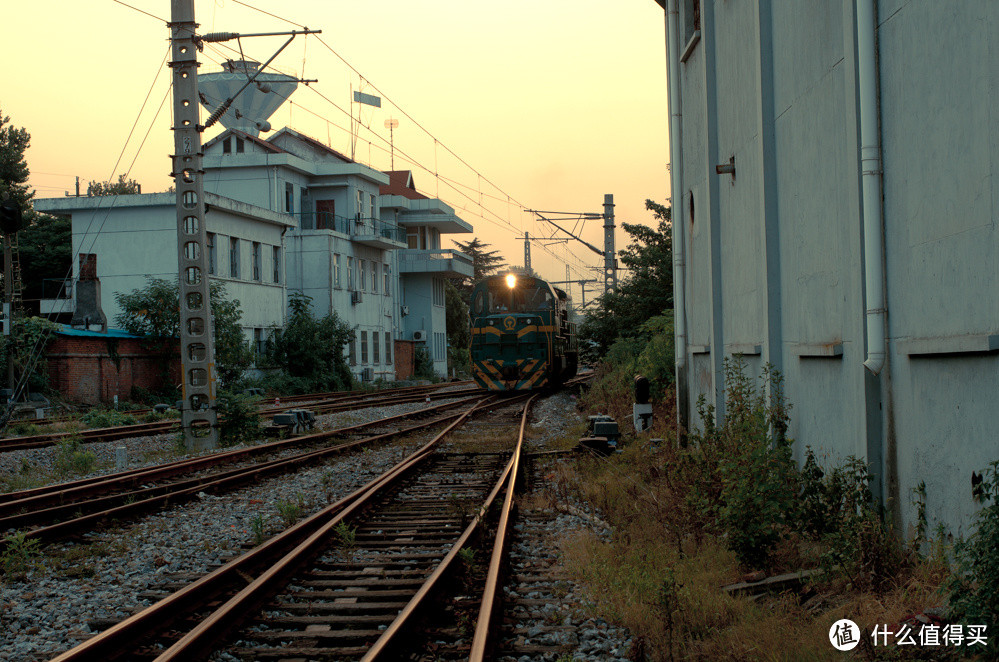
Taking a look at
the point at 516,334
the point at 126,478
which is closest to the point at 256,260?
the point at 516,334

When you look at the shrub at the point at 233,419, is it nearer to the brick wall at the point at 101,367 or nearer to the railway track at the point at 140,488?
the railway track at the point at 140,488

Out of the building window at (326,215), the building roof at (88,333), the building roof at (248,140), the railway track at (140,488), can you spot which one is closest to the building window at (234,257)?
the building roof at (88,333)

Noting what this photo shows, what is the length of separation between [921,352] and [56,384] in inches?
962

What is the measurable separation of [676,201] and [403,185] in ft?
168

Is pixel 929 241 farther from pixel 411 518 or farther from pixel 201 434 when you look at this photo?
pixel 201 434

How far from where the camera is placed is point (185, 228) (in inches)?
634

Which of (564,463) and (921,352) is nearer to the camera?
(921,352)

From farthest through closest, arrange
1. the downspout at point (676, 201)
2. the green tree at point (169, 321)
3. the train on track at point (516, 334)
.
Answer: the green tree at point (169, 321) → the train on track at point (516, 334) → the downspout at point (676, 201)

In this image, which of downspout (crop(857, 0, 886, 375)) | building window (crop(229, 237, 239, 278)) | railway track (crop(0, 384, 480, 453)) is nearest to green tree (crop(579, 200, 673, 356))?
railway track (crop(0, 384, 480, 453))

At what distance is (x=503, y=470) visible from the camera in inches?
481

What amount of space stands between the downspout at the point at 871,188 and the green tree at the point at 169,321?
82.9 ft

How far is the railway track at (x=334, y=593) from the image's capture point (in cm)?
513

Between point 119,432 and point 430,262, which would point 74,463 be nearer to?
point 119,432

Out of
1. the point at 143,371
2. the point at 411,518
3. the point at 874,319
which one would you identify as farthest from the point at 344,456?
the point at 143,371
